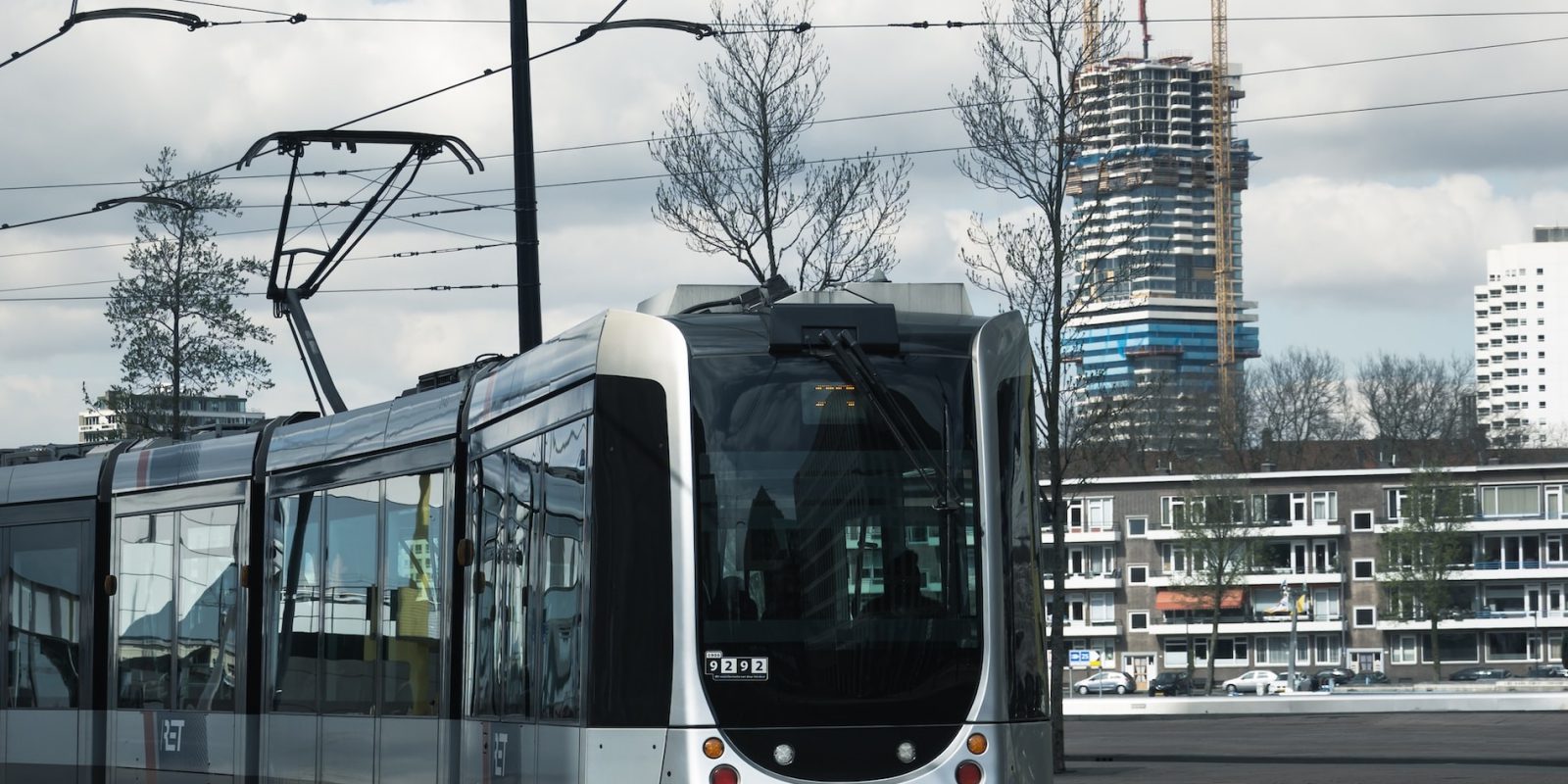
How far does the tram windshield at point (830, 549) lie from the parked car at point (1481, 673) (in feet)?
313

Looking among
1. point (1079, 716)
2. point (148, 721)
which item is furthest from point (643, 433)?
point (1079, 716)

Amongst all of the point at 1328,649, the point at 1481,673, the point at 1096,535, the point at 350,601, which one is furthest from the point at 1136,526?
the point at 350,601

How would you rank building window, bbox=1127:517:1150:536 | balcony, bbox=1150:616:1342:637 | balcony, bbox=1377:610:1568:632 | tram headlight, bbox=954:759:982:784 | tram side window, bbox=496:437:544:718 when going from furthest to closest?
1. building window, bbox=1127:517:1150:536
2. balcony, bbox=1150:616:1342:637
3. balcony, bbox=1377:610:1568:632
4. tram side window, bbox=496:437:544:718
5. tram headlight, bbox=954:759:982:784

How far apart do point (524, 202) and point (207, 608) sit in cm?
400

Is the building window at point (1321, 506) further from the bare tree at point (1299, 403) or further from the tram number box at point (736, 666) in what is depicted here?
the tram number box at point (736, 666)

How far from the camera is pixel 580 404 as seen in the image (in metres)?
10.2

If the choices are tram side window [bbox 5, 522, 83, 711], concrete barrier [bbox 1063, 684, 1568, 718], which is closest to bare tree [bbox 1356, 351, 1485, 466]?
concrete barrier [bbox 1063, 684, 1568, 718]

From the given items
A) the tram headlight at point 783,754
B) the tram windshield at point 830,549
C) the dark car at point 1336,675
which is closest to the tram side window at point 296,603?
the tram windshield at point 830,549

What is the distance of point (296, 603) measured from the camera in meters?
15.5

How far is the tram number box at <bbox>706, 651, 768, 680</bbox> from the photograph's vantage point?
961cm

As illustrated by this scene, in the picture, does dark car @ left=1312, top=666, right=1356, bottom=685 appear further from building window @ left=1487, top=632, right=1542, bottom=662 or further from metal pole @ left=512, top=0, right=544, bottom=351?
metal pole @ left=512, top=0, right=544, bottom=351

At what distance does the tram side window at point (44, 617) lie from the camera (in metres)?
17.7

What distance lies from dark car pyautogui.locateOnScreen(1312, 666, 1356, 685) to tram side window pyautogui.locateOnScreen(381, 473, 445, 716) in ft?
289

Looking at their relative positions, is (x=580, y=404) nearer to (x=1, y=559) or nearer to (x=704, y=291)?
(x=704, y=291)
